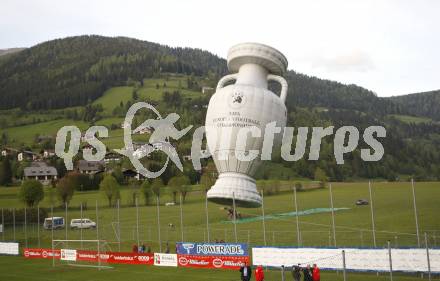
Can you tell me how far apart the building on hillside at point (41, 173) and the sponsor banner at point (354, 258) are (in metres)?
84.0

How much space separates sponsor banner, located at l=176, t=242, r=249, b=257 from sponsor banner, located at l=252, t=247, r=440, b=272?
689mm

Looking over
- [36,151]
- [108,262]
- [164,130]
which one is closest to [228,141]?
[108,262]

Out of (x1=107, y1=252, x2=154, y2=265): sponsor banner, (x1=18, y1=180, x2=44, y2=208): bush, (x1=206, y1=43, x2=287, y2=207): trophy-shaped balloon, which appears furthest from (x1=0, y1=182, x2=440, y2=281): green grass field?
(x1=206, y1=43, x2=287, y2=207): trophy-shaped balloon

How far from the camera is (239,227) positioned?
47.4 m

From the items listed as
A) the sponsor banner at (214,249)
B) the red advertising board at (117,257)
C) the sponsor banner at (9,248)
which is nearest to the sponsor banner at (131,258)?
the red advertising board at (117,257)

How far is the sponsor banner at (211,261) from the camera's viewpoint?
26031 millimetres

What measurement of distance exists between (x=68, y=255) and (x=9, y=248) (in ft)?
32.2

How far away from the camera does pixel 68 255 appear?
32.8 m

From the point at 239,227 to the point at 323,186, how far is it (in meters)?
31.4

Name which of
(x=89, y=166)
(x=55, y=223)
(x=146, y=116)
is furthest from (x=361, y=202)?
(x=146, y=116)

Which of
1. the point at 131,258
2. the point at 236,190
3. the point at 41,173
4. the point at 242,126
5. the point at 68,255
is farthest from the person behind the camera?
the point at 41,173

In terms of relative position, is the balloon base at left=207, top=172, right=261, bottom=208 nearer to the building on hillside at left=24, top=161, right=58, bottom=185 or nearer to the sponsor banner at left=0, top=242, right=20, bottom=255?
the sponsor banner at left=0, top=242, right=20, bottom=255

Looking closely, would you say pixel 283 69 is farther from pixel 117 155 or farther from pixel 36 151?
pixel 36 151
